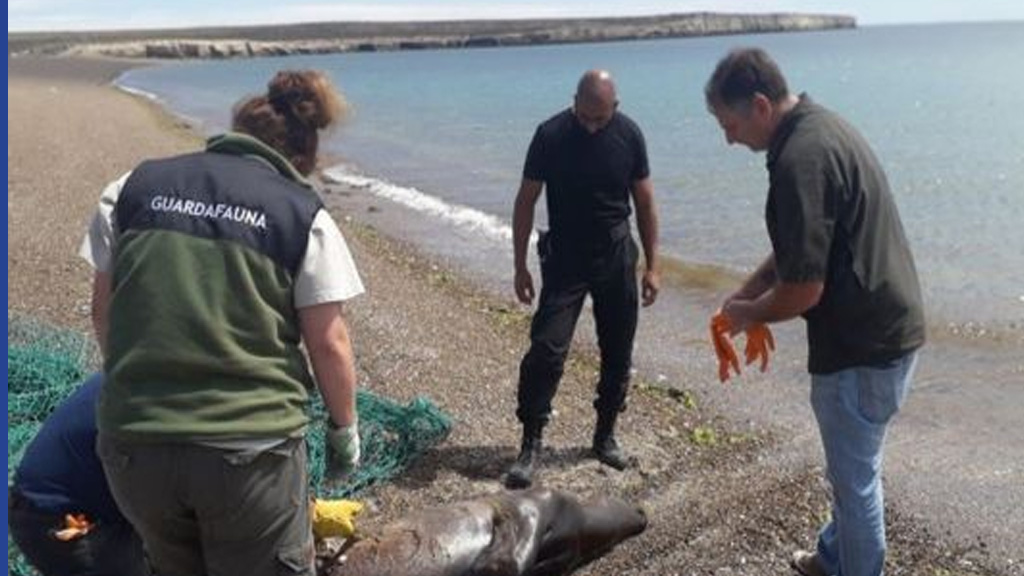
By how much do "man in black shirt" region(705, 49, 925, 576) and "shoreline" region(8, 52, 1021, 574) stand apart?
1.22m

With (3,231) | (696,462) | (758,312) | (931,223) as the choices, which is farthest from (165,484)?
(931,223)

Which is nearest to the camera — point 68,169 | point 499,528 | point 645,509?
point 499,528

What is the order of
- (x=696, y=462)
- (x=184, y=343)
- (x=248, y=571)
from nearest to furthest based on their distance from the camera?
(x=184, y=343) → (x=248, y=571) → (x=696, y=462)

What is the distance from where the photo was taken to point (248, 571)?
3443mm

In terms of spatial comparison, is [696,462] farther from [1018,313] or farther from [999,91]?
[999,91]

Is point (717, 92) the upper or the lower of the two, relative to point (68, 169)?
upper

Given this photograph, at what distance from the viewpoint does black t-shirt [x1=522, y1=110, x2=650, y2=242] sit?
6242mm

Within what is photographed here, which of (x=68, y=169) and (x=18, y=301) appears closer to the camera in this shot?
(x=18, y=301)

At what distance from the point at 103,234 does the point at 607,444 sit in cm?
381

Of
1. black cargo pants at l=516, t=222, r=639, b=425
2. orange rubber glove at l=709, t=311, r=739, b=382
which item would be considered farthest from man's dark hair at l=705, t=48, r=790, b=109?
black cargo pants at l=516, t=222, r=639, b=425

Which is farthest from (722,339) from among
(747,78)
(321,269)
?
(321,269)

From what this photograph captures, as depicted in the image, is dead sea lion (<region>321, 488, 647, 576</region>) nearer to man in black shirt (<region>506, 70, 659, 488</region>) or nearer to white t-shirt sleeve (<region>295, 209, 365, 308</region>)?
man in black shirt (<region>506, 70, 659, 488</region>)

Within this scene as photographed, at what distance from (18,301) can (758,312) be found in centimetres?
717

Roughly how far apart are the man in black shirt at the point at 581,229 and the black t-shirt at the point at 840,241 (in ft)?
6.20
